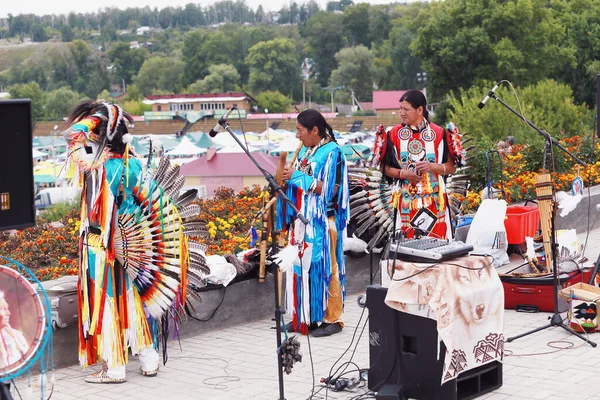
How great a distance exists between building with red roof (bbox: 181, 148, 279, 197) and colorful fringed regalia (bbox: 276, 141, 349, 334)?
2840cm

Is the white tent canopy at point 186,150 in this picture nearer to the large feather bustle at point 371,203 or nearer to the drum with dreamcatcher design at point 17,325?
the large feather bustle at point 371,203

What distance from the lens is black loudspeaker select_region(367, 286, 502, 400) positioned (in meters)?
5.68

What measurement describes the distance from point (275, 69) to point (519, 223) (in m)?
150

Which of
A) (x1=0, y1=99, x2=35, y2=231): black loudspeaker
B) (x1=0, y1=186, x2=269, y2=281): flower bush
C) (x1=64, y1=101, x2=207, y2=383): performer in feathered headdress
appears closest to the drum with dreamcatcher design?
(x1=0, y1=99, x2=35, y2=231): black loudspeaker

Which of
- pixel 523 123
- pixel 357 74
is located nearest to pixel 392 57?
pixel 357 74

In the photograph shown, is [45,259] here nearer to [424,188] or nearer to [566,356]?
[424,188]

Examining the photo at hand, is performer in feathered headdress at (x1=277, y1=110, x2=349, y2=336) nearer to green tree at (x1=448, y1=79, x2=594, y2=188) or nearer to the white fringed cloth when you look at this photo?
the white fringed cloth

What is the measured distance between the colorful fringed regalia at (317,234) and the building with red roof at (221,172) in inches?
1118

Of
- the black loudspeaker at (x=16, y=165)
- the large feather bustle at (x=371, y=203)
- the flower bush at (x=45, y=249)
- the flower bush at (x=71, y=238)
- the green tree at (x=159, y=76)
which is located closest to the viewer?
the black loudspeaker at (x=16, y=165)

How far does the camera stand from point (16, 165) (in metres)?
4.47

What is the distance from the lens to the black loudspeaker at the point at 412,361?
5684mm

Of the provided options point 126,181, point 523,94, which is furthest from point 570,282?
point 523,94

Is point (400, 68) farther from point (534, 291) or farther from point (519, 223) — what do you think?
point (534, 291)

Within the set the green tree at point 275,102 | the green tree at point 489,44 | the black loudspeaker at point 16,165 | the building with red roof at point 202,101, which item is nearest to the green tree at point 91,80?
the building with red roof at point 202,101
